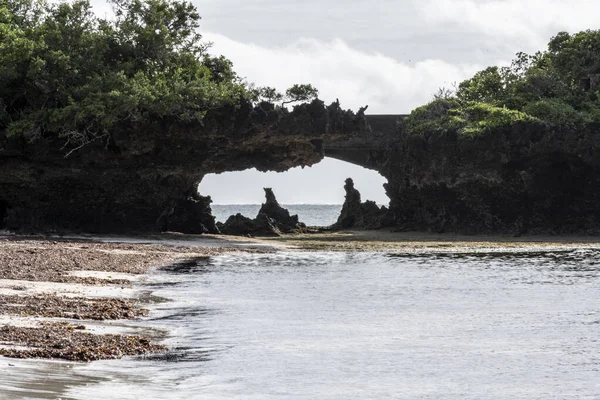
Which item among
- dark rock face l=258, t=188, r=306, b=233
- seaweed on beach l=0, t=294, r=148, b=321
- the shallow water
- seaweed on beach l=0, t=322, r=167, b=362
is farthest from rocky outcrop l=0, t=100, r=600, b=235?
seaweed on beach l=0, t=322, r=167, b=362

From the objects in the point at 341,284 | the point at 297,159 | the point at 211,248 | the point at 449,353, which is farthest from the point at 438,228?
the point at 449,353

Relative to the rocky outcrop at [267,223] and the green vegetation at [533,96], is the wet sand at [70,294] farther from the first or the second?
the green vegetation at [533,96]

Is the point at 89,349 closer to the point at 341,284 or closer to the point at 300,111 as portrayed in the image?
the point at 341,284

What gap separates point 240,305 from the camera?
18047 mm

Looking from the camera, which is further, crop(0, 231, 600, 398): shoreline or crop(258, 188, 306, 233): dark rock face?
crop(258, 188, 306, 233): dark rock face

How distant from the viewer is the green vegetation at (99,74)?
3503cm

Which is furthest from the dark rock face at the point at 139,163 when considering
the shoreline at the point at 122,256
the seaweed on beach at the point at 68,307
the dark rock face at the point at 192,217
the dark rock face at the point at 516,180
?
the seaweed on beach at the point at 68,307

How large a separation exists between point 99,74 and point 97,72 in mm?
132

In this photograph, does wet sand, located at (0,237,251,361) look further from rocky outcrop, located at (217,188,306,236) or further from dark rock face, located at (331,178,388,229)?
dark rock face, located at (331,178,388,229)

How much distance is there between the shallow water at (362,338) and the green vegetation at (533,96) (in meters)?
17.9

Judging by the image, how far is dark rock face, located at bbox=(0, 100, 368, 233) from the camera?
36281 millimetres

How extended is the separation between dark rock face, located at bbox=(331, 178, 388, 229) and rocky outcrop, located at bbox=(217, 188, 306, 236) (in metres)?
3.37

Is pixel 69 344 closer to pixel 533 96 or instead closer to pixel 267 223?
pixel 267 223

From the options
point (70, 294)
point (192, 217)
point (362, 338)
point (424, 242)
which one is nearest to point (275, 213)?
point (192, 217)
